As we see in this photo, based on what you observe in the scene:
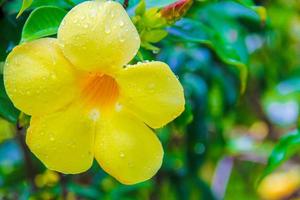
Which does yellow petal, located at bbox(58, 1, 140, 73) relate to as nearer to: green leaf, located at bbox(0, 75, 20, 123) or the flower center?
the flower center

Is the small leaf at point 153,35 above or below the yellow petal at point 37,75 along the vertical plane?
below

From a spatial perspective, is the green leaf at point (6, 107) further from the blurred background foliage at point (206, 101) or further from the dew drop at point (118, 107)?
the dew drop at point (118, 107)

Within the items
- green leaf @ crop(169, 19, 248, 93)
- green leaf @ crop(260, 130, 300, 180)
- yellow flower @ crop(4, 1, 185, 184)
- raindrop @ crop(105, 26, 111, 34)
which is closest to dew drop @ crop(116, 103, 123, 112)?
yellow flower @ crop(4, 1, 185, 184)

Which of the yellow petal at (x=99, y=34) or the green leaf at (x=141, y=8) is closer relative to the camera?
the yellow petal at (x=99, y=34)

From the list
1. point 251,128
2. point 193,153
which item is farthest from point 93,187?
point 251,128

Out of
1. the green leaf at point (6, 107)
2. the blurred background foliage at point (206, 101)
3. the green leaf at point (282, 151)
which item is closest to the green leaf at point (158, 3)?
the blurred background foliage at point (206, 101)

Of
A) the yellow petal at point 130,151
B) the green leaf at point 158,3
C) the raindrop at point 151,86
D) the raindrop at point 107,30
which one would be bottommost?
the yellow petal at point 130,151
